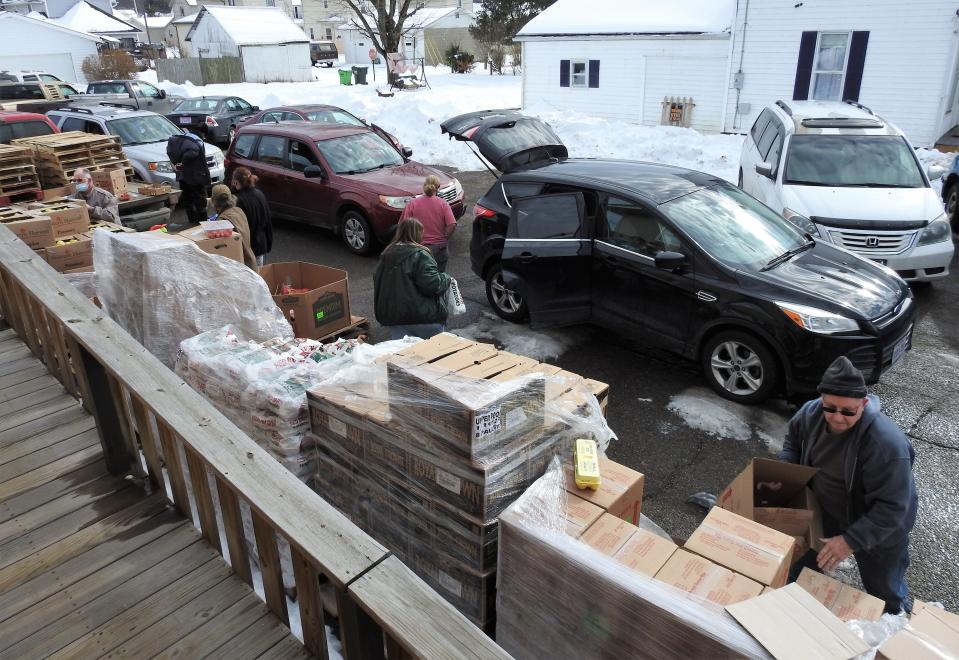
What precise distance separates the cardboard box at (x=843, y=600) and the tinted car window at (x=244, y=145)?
10.7 meters

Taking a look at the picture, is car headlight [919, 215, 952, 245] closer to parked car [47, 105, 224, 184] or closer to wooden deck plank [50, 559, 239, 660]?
wooden deck plank [50, 559, 239, 660]

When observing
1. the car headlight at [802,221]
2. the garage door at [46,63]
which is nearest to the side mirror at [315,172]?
the car headlight at [802,221]

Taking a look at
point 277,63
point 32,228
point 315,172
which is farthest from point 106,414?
point 277,63

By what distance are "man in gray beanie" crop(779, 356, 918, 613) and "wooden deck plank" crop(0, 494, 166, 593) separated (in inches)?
126

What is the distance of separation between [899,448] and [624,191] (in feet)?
12.4

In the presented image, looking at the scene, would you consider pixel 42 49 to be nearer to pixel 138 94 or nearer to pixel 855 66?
pixel 138 94

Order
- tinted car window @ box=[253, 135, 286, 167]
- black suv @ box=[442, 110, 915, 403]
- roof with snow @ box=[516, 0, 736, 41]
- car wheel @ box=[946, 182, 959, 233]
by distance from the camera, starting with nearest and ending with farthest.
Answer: black suv @ box=[442, 110, 915, 403], car wheel @ box=[946, 182, 959, 233], tinted car window @ box=[253, 135, 286, 167], roof with snow @ box=[516, 0, 736, 41]

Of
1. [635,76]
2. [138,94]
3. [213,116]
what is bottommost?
[213,116]

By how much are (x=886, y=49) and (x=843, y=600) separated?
17.1m

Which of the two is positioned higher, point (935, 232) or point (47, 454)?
point (47, 454)

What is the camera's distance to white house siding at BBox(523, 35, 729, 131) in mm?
18875

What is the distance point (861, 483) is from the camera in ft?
11.1

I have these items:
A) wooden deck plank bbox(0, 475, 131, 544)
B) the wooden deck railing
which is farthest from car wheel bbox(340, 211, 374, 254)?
wooden deck plank bbox(0, 475, 131, 544)

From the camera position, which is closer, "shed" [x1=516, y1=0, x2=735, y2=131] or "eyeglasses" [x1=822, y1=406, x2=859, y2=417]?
"eyeglasses" [x1=822, y1=406, x2=859, y2=417]
